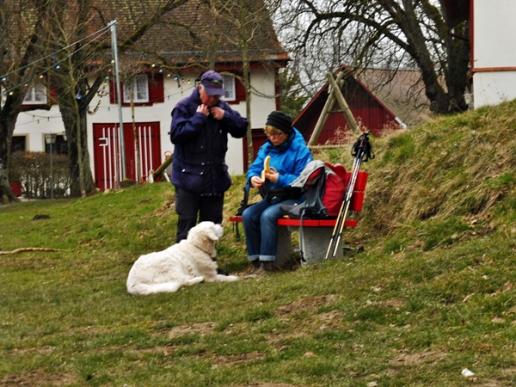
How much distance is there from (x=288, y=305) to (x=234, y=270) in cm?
321

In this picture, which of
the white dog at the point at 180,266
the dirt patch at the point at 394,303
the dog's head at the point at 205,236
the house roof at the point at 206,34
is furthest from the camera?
the house roof at the point at 206,34

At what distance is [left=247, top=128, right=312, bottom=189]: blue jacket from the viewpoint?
9594mm

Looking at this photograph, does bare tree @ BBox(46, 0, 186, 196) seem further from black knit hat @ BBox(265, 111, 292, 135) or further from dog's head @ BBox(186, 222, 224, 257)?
dog's head @ BBox(186, 222, 224, 257)

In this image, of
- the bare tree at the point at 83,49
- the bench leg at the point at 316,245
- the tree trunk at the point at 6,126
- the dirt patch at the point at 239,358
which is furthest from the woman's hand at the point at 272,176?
the tree trunk at the point at 6,126

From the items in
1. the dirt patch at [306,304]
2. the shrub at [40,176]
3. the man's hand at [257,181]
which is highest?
the man's hand at [257,181]

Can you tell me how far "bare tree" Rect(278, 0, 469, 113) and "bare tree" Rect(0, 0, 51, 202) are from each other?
22.4 feet

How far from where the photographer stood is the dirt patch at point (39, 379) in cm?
580

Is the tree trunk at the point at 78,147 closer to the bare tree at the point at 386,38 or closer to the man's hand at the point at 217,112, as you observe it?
the bare tree at the point at 386,38

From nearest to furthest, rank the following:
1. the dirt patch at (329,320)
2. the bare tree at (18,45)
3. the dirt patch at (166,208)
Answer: the dirt patch at (329,320) → the dirt patch at (166,208) → the bare tree at (18,45)

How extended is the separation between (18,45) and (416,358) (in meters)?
24.6

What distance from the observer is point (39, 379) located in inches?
234

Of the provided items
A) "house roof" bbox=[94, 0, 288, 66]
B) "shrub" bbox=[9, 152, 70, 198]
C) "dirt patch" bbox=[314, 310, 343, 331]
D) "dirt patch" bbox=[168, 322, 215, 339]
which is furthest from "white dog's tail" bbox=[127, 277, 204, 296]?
"shrub" bbox=[9, 152, 70, 198]

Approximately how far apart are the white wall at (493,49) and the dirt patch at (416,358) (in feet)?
34.0

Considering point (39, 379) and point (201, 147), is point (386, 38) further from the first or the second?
point (39, 379)
